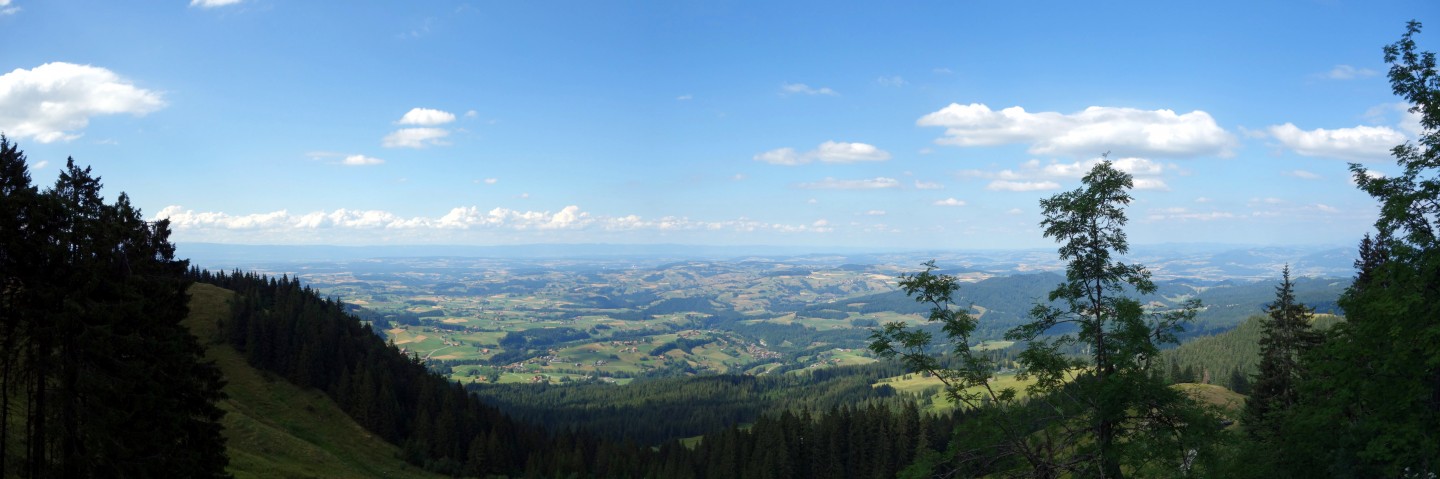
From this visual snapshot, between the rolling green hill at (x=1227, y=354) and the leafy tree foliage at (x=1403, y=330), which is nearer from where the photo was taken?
the leafy tree foliage at (x=1403, y=330)

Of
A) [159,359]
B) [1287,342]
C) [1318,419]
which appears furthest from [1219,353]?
[159,359]

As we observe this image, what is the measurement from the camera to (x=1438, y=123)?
18.8m

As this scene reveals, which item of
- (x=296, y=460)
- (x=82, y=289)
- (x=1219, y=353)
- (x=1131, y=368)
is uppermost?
(x=82, y=289)

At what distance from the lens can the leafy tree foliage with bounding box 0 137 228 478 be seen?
Result: 2345 centimetres

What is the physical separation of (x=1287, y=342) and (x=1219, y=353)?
17922 centimetres

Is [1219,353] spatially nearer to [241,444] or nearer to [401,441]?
[401,441]

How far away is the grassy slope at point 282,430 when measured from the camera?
188 ft

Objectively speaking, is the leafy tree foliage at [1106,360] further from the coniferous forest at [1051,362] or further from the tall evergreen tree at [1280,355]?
the tall evergreen tree at [1280,355]

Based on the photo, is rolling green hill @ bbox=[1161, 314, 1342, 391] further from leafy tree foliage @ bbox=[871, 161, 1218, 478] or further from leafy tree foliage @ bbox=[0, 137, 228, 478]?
leafy tree foliage @ bbox=[0, 137, 228, 478]

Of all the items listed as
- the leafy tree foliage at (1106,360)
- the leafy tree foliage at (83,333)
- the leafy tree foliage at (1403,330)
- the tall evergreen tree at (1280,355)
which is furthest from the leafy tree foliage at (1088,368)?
the tall evergreen tree at (1280,355)

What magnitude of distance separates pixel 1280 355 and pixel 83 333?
65.3m

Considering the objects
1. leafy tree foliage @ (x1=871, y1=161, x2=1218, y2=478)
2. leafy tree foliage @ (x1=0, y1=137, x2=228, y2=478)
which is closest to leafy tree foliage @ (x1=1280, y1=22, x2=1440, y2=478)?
leafy tree foliage @ (x1=871, y1=161, x2=1218, y2=478)

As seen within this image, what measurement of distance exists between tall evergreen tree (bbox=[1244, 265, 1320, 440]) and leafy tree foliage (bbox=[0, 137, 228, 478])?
57.1 metres

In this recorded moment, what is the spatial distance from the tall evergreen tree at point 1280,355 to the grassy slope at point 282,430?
69987 mm
